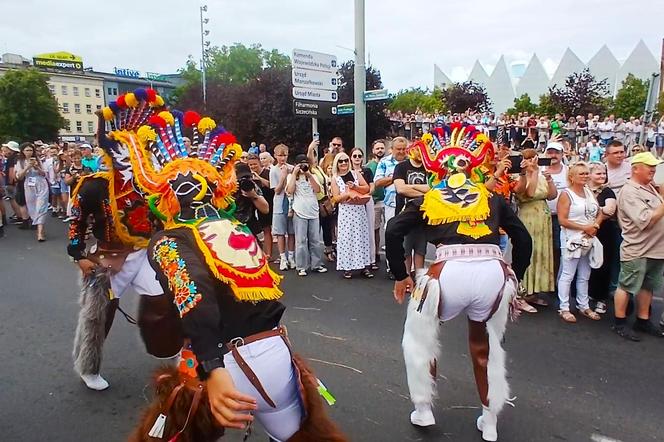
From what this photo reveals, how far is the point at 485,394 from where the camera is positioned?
3.26m

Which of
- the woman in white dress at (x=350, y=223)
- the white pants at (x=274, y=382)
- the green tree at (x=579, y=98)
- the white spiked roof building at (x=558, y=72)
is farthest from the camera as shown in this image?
the white spiked roof building at (x=558, y=72)

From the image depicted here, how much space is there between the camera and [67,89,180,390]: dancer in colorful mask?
3.35 meters

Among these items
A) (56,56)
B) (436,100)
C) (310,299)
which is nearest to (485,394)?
(310,299)

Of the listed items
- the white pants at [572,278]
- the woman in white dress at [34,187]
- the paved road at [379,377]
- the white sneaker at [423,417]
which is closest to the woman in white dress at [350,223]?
the paved road at [379,377]

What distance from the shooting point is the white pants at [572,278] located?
5465 millimetres

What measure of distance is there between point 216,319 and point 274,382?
1.35 feet

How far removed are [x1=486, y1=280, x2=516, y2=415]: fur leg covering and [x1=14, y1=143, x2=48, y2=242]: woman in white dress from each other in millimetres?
10103

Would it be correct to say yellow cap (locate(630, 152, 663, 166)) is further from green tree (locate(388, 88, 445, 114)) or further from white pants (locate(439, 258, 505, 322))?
green tree (locate(388, 88, 445, 114))

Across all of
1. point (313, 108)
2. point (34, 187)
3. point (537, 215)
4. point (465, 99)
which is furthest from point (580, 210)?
point (465, 99)

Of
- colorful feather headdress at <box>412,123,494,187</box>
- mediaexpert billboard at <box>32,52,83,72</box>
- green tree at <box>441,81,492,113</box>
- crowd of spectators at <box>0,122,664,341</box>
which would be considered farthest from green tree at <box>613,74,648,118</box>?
mediaexpert billboard at <box>32,52,83,72</box>

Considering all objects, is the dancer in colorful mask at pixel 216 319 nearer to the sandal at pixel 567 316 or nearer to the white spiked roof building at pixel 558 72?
the sandal at pixel 567 316

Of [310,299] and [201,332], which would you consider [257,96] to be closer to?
[310,299]

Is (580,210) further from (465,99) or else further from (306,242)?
(465,99)

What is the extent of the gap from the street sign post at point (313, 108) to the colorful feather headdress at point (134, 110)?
848 centimetres
